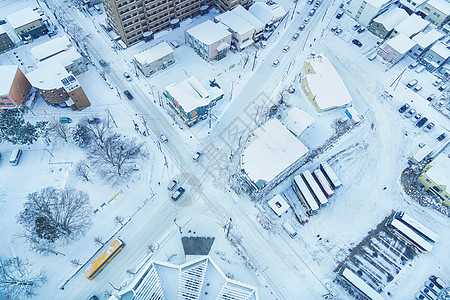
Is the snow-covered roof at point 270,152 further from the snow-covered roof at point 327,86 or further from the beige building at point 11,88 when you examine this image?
the beige building at point 11,88

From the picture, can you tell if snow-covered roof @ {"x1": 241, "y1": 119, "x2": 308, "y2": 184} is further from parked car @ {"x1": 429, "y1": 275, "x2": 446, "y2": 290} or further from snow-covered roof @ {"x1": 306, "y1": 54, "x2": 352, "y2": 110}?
parked car @ {"x1": 429, "y1": 275, "x2": 446, "y2": 290}

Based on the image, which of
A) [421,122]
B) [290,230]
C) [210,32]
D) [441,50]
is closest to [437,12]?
[441,50]

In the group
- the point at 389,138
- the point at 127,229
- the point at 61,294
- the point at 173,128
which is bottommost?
the point at 61,294

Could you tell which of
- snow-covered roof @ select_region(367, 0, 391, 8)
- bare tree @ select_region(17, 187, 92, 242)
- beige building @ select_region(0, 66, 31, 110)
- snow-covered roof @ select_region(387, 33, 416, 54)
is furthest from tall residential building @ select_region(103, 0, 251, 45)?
bare tree @ select_region(17, 187, 92, 242)

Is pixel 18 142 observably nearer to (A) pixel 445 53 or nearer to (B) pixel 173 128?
(B) pixel 173 128

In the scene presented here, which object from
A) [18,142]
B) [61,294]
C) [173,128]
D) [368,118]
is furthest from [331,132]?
[18,142]
